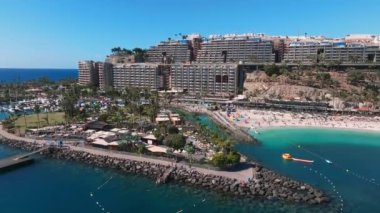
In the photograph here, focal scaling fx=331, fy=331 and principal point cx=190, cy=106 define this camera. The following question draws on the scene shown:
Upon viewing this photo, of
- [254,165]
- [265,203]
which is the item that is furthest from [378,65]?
[265,203]

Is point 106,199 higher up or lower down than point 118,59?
lower down

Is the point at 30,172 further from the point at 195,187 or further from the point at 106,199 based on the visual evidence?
the point at 195,187

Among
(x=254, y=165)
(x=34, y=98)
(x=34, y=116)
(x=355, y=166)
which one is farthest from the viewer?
(x=34, y=98)

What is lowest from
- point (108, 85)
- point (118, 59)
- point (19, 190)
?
point (19, 190)

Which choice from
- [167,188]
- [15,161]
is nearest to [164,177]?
[167,188]

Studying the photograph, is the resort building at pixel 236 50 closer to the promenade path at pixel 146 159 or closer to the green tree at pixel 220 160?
the promenade path at pixel 146 159
